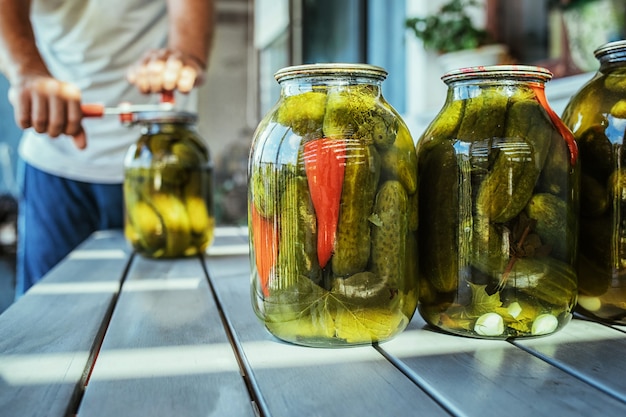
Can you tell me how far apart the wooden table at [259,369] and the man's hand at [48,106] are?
42 cm

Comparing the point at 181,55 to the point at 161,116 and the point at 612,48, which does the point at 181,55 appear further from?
the point at 612,48

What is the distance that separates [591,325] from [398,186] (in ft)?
0.88

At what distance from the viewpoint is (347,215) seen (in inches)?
22.2

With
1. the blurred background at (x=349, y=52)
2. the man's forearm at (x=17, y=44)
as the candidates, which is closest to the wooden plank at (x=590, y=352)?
the man's forearm at (x=17, y=44)

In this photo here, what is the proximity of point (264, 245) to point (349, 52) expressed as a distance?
10.9 ft

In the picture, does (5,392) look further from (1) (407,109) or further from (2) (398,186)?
(1) (407,109)

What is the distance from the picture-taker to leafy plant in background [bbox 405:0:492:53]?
2.56 metres

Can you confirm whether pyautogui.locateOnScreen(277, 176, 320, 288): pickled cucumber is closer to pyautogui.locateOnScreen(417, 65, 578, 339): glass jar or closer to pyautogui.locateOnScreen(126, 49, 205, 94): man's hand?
pyautogui.locateOnScreen(417, 65, 578, 339): glass jar

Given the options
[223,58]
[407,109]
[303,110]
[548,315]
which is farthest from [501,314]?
[223,58]

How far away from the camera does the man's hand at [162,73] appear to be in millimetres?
1276

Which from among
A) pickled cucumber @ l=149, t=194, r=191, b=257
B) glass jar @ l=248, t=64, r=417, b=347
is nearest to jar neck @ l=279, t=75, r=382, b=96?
glass jar @ l=248, t=64, r=417, b=347

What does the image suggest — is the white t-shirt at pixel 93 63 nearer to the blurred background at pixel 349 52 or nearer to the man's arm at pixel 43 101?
the man's arm at pixel 43 101

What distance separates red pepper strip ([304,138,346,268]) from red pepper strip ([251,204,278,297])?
5 cm

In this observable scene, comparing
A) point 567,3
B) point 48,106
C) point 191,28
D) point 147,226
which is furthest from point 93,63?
point 567,3
